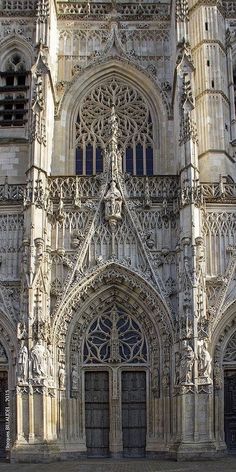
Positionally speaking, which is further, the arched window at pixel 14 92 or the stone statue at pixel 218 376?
the arched window at pixel 14 92

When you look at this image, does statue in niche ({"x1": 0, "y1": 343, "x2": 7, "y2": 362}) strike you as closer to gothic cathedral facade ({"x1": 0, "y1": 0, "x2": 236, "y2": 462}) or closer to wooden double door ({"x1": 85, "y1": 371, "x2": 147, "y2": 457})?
gothic cathedral facade ({"x1": 0, "y1": 0, "x2": 236, "y2": 462})

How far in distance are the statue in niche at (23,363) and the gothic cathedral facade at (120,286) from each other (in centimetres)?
4

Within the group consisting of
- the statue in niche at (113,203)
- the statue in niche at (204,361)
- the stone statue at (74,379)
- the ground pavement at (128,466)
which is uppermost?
the statue in niche at (113,203)

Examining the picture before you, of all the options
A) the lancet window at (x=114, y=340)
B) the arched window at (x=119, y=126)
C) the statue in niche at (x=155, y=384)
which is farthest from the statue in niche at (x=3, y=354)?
the arched window at (x=119, y=126)

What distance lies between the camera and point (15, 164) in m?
22.3

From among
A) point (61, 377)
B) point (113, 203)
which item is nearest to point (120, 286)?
point (113, 203)

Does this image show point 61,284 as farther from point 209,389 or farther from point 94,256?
point 209,389

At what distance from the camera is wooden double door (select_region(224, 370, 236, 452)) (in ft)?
62.0

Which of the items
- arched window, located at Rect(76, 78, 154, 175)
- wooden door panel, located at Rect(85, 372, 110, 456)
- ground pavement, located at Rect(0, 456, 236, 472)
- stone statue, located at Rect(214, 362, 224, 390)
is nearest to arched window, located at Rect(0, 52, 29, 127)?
arched window, located at Rect(76, 78, 154, 175)

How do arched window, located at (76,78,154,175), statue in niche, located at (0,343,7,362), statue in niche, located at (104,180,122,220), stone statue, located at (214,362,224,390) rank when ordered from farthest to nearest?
arched window, located at (76,78,154,175) → statue in niche, located at (104,180,122,220) → statue in niche, located at (0,343,7,362) → stone statue, located at (214,362,224,390)

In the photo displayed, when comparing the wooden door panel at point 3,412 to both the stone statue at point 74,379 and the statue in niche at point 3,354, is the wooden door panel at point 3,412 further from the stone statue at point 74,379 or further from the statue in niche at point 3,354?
the stone statue at point 74,379

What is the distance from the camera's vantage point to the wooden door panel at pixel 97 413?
19031 millimetres

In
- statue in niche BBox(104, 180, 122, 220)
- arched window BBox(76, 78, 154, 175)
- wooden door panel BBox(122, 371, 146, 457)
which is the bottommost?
wooden door panel BBox(122, 371, 146, 457)

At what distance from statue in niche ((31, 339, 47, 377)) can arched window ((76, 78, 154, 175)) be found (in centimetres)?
698
